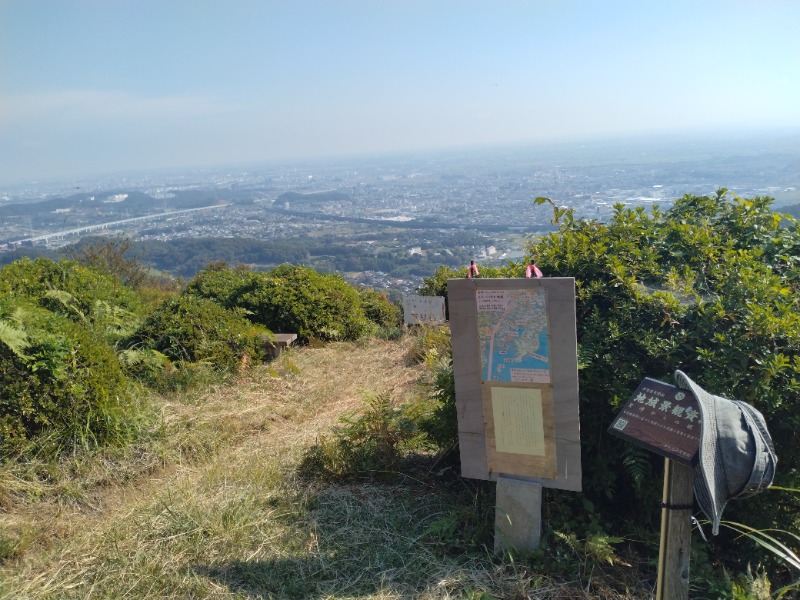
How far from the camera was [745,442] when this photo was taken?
5.95 feet

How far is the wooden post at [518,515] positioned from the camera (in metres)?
2.91

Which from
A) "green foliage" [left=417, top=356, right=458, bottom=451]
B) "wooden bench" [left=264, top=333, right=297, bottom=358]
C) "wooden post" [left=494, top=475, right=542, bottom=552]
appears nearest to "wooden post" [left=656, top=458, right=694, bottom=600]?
"wooden post" [left=494, top=475, right=542, bottom=552]

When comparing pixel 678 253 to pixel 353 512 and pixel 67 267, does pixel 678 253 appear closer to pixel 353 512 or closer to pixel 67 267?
pixel 353 512

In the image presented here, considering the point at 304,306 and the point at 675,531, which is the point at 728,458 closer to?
the point at 675,531

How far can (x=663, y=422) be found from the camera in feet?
6.66

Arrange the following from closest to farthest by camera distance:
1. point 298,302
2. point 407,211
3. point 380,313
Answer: point 298,302 → point 380,313 → point 407,211

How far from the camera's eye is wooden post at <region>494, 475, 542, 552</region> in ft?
9.53

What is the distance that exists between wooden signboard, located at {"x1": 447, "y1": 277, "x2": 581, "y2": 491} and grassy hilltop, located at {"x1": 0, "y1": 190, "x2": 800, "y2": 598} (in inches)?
15.5

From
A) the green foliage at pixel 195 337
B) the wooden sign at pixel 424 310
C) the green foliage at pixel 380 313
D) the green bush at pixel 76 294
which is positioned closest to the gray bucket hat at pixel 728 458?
the green foliage at pixel 195 337

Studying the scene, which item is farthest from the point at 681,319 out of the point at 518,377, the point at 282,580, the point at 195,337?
the point at 195,337

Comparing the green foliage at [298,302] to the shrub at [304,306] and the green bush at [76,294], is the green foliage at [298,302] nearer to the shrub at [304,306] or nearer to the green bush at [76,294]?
the shrub at [304,306]

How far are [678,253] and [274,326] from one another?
19.1ft

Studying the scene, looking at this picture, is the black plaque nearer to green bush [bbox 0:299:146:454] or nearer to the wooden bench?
green bush [bbox 0:299:146:454]

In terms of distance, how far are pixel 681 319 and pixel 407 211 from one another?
106ft
